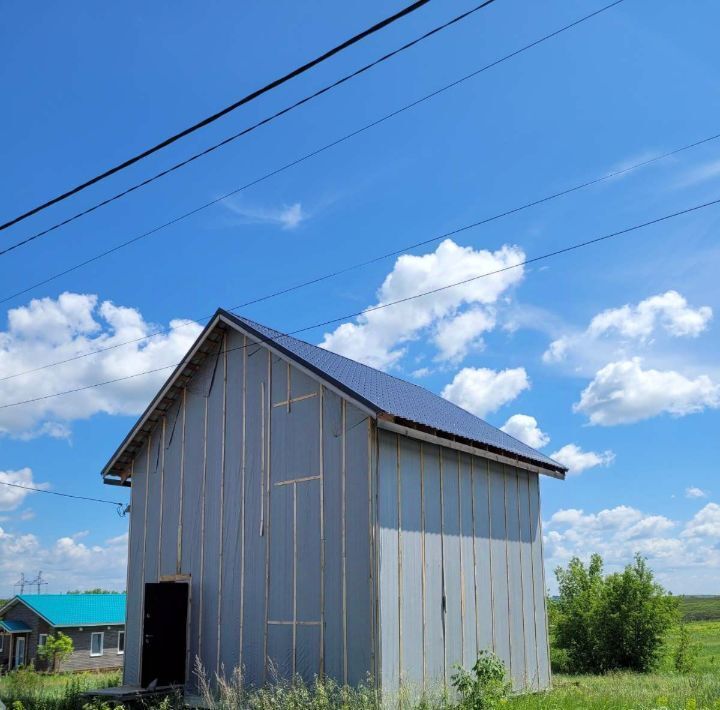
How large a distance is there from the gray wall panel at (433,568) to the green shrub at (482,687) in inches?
18.1

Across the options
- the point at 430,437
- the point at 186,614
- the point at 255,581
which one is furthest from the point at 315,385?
the point at 186,614

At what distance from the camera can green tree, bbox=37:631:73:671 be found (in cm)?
4728

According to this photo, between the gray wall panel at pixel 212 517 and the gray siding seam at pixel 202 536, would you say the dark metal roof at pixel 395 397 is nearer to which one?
the gray wall panel at pixel 212 517

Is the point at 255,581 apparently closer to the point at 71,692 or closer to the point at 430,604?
the point at 430,604

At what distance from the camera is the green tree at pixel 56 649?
4728cm

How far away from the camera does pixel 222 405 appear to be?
18000 millimetres

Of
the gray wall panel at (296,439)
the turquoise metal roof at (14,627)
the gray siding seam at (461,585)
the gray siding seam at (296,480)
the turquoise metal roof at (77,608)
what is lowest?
the turquoise metal roof at (14,627)

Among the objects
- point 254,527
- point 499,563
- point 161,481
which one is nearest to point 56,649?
point 161,481

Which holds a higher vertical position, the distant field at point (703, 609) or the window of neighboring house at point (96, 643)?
the window of neighboring house at point (96, 643)

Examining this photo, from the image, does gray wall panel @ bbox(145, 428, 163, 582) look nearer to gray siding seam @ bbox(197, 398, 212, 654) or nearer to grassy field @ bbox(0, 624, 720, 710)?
gray siding seam @ bbox(197, 398, 212, 654)

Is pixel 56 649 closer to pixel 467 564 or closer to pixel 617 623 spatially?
pixel 617 623

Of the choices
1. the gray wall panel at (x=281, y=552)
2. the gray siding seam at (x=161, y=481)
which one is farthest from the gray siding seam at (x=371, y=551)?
the gray siding seam at (x=161, y=481)

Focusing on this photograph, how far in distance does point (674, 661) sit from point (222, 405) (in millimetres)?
18066

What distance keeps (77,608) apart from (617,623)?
1433 inches
